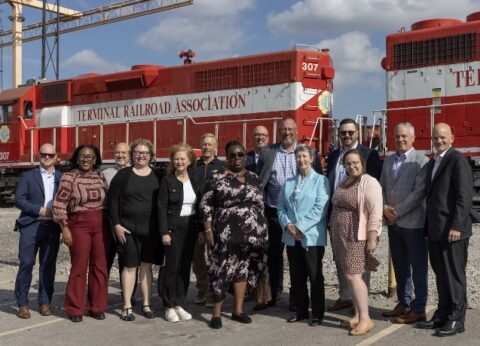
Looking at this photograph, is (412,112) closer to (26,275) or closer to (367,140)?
(367,140)

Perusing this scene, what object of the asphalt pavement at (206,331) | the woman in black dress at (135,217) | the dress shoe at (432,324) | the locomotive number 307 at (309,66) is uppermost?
the locomotive number 307 at (309,66)

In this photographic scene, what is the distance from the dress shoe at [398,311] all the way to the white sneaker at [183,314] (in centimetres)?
188

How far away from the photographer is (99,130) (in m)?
16.8

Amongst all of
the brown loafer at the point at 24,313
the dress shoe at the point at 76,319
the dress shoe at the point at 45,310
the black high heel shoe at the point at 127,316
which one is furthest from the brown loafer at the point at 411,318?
the brown loafer at the point at 24,313

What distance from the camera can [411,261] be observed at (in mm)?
5504

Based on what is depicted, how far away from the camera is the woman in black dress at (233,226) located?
18.4ft

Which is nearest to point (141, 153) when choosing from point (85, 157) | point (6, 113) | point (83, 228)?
point (85, 157)

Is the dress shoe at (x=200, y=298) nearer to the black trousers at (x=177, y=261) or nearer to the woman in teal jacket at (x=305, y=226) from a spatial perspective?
the black trousers at (x=177, y=261)

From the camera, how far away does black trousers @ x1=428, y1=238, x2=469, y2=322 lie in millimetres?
5133

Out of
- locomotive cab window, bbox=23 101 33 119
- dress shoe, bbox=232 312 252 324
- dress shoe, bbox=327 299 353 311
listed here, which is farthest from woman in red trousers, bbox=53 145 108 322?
locomotive cab window, bbox=23 101 33 119

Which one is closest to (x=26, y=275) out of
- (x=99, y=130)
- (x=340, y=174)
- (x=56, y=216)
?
(x=56, y=216)

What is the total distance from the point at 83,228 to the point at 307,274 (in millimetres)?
2205

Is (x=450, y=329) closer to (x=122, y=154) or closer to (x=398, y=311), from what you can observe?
(x=398, y=311)

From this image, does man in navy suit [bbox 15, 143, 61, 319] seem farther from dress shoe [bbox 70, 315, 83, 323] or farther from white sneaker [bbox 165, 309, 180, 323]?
white sneaker [bbox 165, 309, 180, 323]
